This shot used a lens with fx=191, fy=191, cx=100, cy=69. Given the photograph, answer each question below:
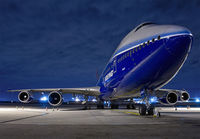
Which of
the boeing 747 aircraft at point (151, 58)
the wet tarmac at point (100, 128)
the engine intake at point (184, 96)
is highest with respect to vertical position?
the boeing 747 aircraft at point (151, 58)

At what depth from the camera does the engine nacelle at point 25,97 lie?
66.4 feet

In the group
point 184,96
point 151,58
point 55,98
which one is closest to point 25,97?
point 55,98

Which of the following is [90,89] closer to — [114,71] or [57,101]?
[57,101]

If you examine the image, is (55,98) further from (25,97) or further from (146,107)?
(146,107)

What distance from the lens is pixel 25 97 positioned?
20.5 m

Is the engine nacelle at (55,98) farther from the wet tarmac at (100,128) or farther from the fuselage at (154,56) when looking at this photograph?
the wet tarmac at (100,128)

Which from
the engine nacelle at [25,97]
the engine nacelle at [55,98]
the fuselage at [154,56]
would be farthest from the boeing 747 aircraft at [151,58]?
the engine nacelle at [25,97]

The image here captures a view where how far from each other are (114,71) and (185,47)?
21.6 ft

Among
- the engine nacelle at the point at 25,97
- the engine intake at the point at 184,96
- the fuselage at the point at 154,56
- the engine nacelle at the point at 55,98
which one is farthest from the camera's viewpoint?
the engine nacelle at the point at 25,97

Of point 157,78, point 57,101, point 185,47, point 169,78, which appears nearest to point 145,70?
point 157,78

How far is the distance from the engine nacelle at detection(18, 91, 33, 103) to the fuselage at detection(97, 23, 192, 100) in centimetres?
1196

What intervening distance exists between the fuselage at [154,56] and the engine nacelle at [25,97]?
12.0 metres

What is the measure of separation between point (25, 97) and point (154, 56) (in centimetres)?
1580

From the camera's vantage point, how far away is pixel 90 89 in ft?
72.9
